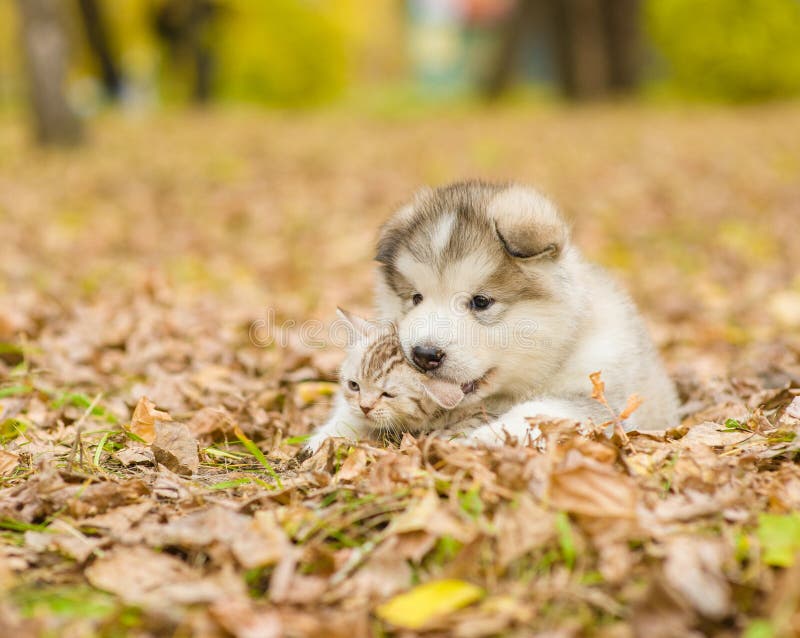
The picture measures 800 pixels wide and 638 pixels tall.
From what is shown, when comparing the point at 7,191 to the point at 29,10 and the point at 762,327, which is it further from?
the point at 762,327

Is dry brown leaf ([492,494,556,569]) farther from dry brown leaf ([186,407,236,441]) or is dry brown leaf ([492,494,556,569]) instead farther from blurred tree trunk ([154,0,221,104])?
blurred tree trunk ([154,0,221,104])

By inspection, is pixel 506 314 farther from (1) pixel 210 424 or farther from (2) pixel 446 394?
(1) pixel 210 424

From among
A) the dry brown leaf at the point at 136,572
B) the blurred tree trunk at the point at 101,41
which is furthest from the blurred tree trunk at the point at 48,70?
the blurred tree trunk at the point at 101,41

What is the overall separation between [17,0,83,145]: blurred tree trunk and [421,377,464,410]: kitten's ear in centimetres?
1122

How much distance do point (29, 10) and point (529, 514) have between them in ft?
40.5

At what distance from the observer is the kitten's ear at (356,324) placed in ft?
12.9

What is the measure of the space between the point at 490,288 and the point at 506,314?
13cm

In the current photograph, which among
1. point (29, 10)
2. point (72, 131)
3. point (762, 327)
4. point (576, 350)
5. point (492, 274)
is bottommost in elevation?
point (762, 327)

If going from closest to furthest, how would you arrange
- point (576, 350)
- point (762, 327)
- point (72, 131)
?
1. point (576, 350)
2. point (762, 327)
3. point (72, 131)

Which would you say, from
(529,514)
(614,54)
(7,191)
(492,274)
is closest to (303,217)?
(7,191)

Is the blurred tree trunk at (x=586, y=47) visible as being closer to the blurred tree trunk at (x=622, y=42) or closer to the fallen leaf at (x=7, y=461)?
the blurred tree trunk at (x=622, y=42)

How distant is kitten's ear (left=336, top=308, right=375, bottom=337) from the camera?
3918 millimetres

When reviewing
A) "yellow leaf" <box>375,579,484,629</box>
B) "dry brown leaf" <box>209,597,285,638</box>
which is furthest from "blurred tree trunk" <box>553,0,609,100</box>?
"dry brown leaf" <box>209,597,285,638</box>

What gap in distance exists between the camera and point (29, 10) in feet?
40.6
